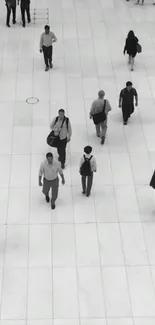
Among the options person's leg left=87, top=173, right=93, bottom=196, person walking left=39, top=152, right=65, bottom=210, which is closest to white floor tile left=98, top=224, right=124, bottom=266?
person's leg left=87, top=173, right=93, bottom=196

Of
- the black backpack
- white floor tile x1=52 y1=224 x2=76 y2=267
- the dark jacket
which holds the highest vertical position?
the dark jacket

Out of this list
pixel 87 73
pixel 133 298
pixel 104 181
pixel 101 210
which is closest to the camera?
pixel 133 298

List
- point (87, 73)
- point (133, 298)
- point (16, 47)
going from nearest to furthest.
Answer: point (133, 298) → point (87, 73) → point (16, 47)

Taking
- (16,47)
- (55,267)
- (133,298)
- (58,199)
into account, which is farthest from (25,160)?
(16,47)

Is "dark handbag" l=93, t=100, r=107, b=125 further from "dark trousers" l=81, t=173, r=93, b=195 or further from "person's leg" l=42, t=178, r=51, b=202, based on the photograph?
"person's leg" l=42, t=178, r=51, b=202

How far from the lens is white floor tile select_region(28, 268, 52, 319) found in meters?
7.42

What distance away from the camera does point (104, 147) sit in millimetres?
10977

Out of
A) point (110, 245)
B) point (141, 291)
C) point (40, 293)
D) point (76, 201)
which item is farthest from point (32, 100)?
point (141, 291)

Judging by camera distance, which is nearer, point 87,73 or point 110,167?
point 110,167

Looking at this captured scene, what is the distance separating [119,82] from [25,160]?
174 inches

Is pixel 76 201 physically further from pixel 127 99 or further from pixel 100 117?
pixel 127 99

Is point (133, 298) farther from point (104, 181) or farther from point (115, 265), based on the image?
point (104, 181)

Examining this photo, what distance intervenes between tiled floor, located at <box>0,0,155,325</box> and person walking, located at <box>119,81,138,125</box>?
0.45m

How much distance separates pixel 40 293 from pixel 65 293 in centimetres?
42
